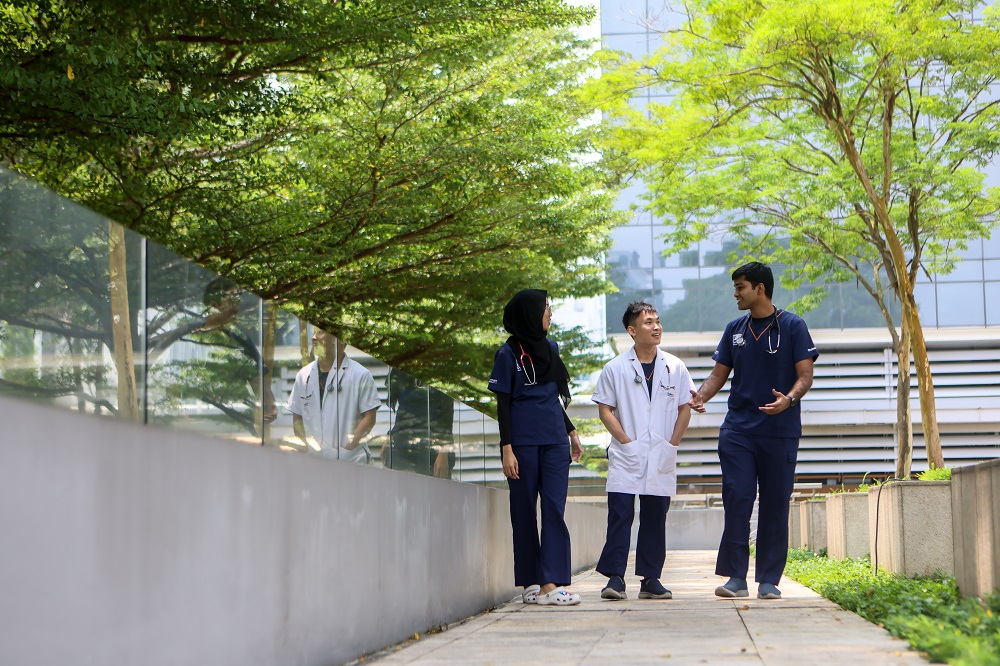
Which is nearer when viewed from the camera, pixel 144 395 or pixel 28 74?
pixel 144 395

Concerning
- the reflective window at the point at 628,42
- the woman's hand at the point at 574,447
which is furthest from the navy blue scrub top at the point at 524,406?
the reflective window at the point at 628,42

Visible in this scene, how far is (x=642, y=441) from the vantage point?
7625mm

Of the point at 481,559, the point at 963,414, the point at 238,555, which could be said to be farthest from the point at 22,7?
the point at 963,414

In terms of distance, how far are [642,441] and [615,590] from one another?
0.95 m

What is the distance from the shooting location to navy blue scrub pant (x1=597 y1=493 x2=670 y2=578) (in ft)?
24.7

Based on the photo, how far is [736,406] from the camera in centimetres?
742

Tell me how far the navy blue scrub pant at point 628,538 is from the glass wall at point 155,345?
2.36m

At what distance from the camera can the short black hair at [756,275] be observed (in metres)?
7.34

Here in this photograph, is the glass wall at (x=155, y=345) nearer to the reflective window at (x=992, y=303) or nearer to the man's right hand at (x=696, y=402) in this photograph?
the man's right hand at (x=696, y=402)

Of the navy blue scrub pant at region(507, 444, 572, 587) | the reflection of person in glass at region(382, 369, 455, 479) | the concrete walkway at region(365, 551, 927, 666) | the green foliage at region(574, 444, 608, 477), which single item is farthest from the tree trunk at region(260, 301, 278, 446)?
the green foliage at region(574, 444, 608, 477)

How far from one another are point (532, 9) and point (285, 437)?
8.04 metres

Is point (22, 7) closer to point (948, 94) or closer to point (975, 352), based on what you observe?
point (948, 94)

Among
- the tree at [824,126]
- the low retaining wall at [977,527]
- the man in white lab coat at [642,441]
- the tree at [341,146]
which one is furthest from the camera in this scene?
the tree at [824,126]

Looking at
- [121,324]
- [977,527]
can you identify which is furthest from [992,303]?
[121,324]
